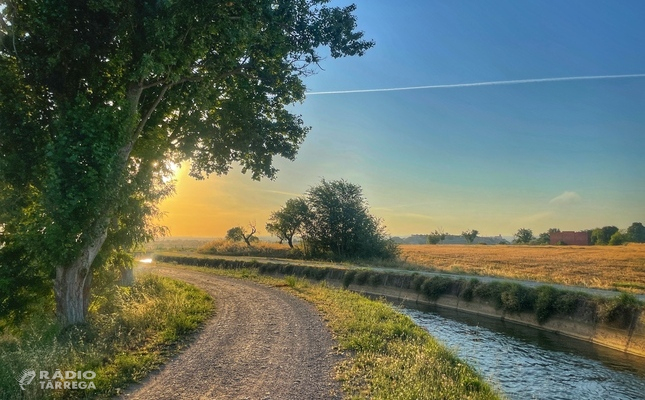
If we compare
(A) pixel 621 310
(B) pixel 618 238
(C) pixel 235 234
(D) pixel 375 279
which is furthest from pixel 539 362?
(B) pixel 618 238

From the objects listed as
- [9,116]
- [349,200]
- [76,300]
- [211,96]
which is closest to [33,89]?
[9,116]

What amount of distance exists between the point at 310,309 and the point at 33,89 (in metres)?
11.9

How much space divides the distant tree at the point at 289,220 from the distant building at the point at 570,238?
229 ft

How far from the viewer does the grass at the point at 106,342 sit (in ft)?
26.5

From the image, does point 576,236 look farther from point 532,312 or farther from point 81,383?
point 81,383

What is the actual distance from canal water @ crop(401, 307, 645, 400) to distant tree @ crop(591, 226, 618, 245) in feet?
359

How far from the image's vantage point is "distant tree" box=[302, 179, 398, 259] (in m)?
52.5

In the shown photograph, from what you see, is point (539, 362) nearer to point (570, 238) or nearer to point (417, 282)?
point (417, 282)

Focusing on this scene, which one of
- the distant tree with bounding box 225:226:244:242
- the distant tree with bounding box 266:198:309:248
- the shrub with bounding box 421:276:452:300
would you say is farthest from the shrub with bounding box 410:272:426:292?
the distant tree with bounding box 225:226:244:242

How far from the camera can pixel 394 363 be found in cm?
991

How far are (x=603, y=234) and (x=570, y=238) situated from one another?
1664 cm

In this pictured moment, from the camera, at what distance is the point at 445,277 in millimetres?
27828

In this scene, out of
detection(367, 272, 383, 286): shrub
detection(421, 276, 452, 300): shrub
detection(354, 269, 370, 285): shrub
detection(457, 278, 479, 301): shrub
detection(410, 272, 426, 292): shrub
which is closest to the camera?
detection(457, 278, 479, 301): shrub

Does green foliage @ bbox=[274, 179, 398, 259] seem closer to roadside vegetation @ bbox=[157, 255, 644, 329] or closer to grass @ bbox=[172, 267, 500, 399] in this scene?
roadside vegetation @ bbox=[157, 255, 644, 329]
